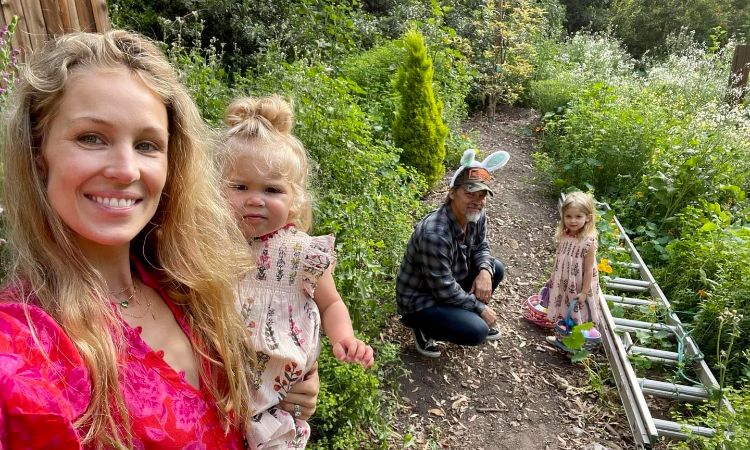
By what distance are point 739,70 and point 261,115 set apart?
908 centimetres

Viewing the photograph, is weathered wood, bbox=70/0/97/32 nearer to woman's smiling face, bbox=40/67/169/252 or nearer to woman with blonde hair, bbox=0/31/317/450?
woman with blonde hair, bbox=0/31/317/450

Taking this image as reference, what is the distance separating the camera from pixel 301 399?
164 centimetres

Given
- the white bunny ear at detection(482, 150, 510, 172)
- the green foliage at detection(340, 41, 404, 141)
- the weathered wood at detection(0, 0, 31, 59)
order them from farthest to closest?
the green foliage at detection(340, 41, 404, 141) → the white bunny ear at detection(482, 150, 510, 172) → the weathered wood at detection(0, 0, 31, 59)

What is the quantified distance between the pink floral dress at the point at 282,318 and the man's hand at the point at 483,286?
2.34 m

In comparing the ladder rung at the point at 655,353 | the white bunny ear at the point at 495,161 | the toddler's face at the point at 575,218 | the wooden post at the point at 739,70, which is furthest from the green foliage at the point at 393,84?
the wooden post at the point at 739,70

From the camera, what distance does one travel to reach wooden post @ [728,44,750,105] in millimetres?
7980

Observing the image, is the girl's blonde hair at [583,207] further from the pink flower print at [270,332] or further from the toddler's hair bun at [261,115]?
the pink flower print at [270,332]

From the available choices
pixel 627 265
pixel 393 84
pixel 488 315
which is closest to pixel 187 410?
pixel 488 315

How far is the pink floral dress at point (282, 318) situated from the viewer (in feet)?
5.14

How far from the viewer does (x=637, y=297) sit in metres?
5.00

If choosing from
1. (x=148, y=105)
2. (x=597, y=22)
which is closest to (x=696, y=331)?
(x=148, y=105)

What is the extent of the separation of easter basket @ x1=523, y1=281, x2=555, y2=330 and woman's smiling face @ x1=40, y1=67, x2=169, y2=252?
4.09m

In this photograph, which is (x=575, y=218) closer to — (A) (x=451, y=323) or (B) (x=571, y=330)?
(B) (x=571, y=330)

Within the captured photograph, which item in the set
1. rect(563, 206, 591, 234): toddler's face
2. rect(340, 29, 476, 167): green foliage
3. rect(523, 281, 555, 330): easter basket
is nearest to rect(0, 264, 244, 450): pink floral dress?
rect(563, 206, 591, 234): toddler's face
